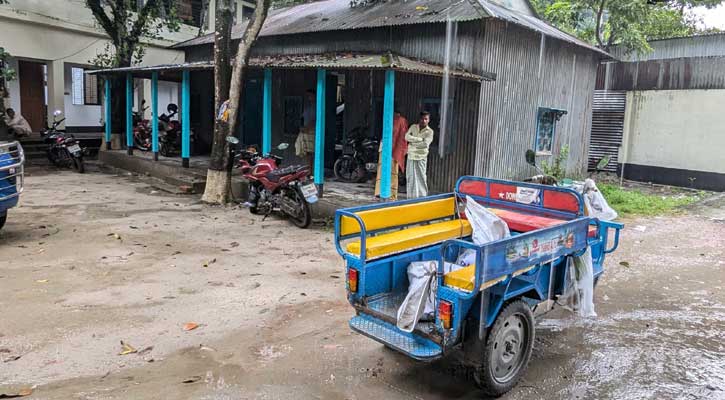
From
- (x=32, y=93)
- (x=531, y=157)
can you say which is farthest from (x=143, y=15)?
(x=531, y=157)

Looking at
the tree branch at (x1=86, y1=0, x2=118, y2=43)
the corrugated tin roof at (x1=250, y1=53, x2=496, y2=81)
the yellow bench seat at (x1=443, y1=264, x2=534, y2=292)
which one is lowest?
the yellow bench seat at (x1=443, y1=264, x2=534, y2=292)

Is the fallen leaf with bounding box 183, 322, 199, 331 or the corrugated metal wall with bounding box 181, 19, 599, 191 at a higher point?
the corrugated metal wall with bounding box 181, 19, 599, 191

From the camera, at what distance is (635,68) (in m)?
15.0

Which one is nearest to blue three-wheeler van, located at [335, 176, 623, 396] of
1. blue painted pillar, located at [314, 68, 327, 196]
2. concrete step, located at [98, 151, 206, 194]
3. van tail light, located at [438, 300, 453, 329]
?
van tail light, located at [438, 300, 453, 329]

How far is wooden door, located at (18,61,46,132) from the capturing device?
17.7 meters

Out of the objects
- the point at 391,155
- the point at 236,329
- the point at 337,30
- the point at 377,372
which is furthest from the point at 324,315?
the point at 337,30

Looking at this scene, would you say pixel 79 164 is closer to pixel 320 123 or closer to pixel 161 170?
pixel 161 170

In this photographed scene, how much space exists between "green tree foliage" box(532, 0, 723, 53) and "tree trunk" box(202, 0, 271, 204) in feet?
32.1

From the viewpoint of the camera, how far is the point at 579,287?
4.18m

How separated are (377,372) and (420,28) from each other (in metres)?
7.82

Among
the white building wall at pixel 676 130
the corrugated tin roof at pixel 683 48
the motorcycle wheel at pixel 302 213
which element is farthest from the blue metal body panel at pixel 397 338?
the corrugated tin roof at pixel 683 48

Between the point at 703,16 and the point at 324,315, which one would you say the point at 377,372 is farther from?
the point at 703,16

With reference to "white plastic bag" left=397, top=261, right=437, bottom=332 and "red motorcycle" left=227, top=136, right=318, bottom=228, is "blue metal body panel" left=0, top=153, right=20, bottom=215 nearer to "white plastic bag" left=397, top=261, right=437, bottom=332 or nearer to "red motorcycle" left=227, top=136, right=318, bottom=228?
"red motorcycle" left=227, top=136, right=318, bottom=228

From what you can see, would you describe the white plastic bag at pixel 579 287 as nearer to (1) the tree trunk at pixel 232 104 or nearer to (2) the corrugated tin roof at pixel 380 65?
(2) the corrugated tin roof at pixel 380 65
